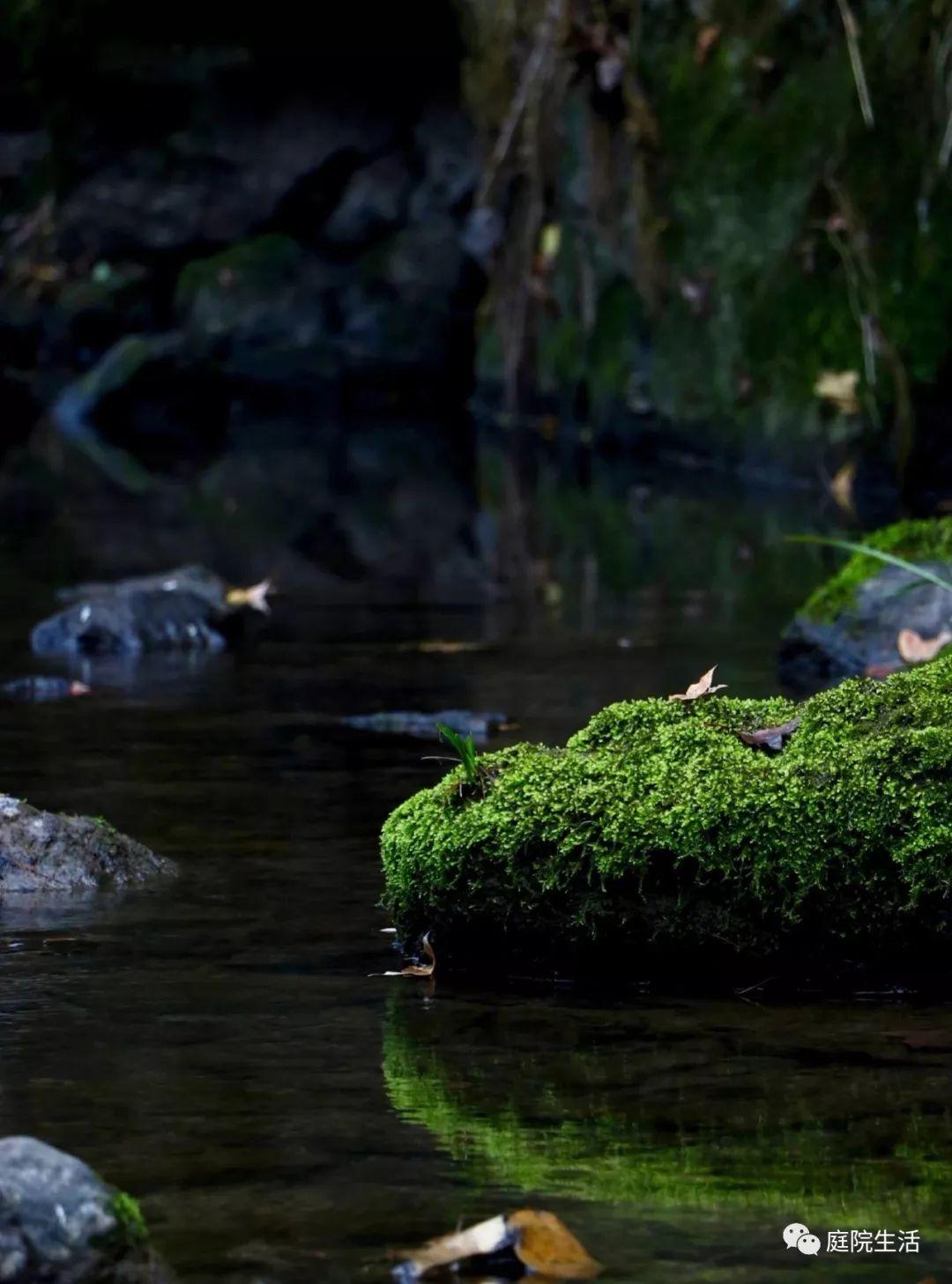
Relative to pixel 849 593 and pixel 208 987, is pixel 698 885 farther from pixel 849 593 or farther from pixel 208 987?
pixel 849 593

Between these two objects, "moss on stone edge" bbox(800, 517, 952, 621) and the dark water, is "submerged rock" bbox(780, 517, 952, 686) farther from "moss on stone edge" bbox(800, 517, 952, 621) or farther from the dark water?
the dark water

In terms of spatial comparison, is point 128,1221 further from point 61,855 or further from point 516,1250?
point 61,855

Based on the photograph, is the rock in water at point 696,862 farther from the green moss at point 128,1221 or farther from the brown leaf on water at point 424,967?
the green moss at point 128,1221

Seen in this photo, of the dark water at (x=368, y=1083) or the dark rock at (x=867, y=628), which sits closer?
the dark water at (x=368, y=1083)

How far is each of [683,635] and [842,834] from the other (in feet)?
16.6

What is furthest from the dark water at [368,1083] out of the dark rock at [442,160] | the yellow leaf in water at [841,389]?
the dark rock at [442,160]

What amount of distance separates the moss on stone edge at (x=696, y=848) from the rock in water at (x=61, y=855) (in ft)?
2.83

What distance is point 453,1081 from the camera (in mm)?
3607

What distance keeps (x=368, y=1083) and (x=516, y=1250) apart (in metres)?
0.77

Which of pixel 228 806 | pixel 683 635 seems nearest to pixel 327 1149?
pixel 228 806

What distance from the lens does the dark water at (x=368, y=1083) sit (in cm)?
299

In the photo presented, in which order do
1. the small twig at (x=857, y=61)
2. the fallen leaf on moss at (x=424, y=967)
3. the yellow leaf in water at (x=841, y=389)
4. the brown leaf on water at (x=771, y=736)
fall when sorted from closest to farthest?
the fallen leaf on moss at (x=424, y=967) → the brown leaf on water at (x=771, y=736) → the small twig at (x=857, y=61) → the yellow leaf in water at (x=841, y=389)

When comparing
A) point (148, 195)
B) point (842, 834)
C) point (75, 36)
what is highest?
point (75, 36)

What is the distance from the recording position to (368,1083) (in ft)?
11.7
